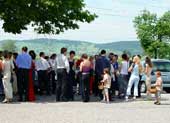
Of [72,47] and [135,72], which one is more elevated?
[72,47]

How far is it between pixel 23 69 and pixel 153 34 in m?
39.1

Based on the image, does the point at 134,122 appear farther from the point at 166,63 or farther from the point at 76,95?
the point at 166,63

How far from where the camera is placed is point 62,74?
19969 millimetres

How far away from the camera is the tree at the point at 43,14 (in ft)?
73.4

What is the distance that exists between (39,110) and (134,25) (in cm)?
4323

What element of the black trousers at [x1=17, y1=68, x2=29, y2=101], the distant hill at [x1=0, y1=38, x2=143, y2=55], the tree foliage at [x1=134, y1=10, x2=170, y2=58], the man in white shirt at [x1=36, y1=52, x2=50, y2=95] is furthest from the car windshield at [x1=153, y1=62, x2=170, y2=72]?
the tree foliage at [x1=134, y1=10, x2=170, y2=58]

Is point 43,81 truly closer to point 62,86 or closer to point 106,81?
point 62,86

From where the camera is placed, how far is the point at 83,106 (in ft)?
59.3

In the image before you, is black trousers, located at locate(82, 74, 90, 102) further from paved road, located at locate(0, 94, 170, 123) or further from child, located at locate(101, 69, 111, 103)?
child, located at locate(101, 69, 111, 103)

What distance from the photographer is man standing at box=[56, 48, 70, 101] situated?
19812mm

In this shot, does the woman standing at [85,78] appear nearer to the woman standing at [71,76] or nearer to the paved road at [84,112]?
the paved road at [84,112]

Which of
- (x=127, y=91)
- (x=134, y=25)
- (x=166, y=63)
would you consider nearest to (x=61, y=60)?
(x=127, y=91)

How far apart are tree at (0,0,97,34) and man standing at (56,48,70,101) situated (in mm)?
3269

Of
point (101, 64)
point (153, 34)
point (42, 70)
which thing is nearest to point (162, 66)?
point (42, 70)
